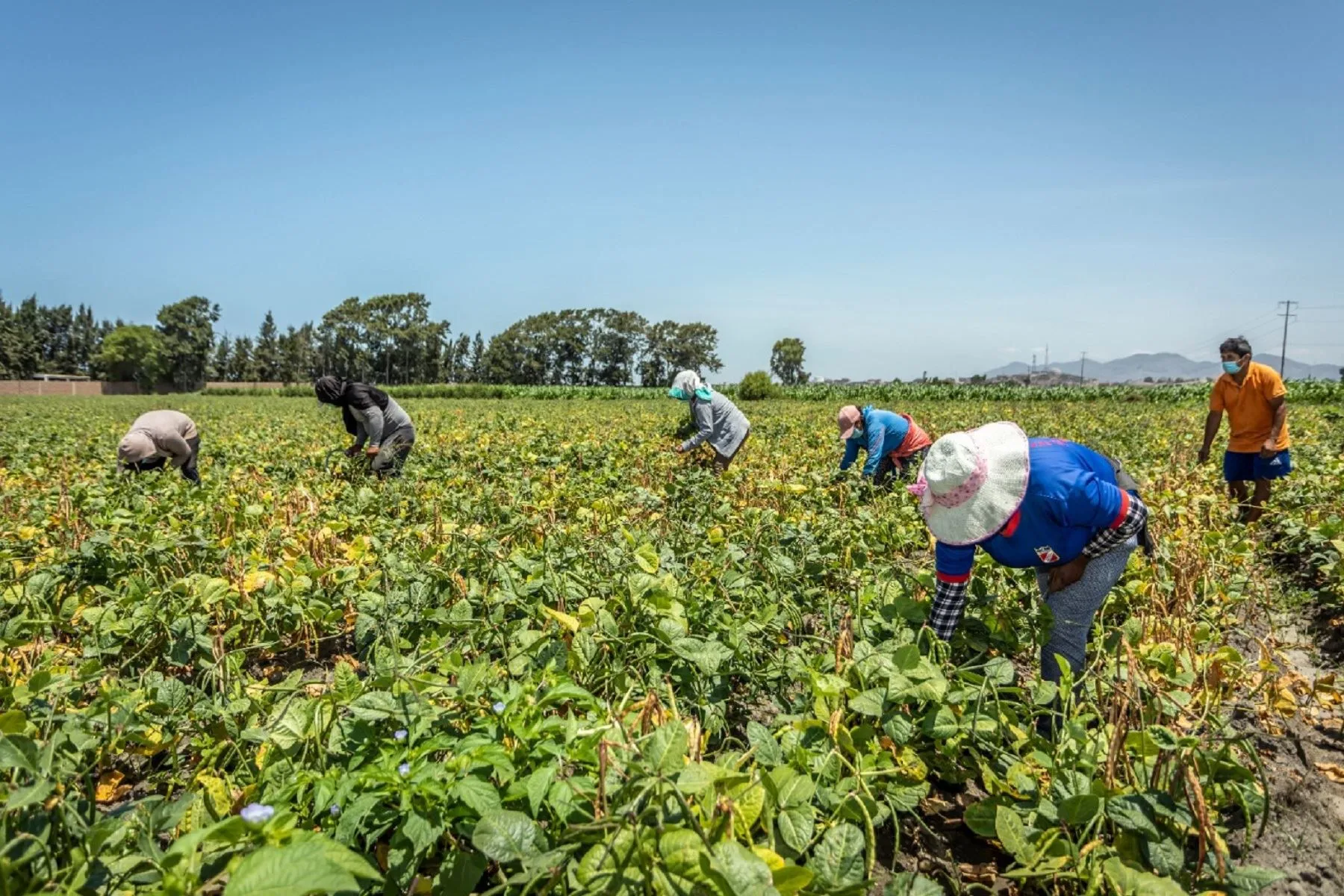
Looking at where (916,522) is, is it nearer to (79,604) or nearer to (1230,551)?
(1230,551)

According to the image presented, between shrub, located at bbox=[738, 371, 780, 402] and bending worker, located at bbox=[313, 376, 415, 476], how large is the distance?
97.0 ft

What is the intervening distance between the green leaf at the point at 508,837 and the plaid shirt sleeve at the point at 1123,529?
81.7 inches

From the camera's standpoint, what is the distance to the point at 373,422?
652 cm

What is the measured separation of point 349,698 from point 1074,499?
2.25 meters

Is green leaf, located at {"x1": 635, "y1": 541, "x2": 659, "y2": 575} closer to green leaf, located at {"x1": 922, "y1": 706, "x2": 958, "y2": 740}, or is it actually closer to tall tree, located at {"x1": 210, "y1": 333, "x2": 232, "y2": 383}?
green leaf, located at {"x1": 922, "y1": 706, "x2": 958, "y2": 740}

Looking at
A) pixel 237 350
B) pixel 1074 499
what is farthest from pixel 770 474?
pixel 237 350

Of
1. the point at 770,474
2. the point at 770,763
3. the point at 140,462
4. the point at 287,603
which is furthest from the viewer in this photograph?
the point at 770,474

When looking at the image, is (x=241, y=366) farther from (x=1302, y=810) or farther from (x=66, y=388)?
(x=1302, y=810)

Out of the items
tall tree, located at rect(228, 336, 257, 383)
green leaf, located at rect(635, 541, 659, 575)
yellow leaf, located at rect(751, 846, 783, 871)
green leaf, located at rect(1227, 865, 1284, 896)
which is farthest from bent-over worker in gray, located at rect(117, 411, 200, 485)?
tall tree, located at rect(228, 336, 257, 383)

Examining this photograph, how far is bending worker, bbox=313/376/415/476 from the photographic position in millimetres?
6330

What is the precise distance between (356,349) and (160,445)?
83061mm

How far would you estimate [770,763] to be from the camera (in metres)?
1.72

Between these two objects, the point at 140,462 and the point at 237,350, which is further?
the point at 237,350

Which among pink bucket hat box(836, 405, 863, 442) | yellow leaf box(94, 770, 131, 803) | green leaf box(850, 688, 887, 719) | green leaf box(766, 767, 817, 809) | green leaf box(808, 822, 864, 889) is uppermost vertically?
pink bucket hat box(836, 405, 863, 442)
